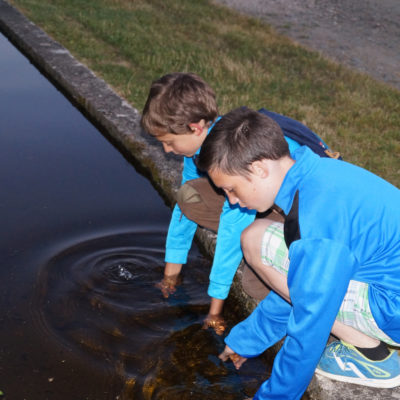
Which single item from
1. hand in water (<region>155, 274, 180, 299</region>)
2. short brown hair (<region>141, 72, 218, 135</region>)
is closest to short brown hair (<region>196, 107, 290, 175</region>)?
short brown hair (<region>141, 72, 218, 135</region>)

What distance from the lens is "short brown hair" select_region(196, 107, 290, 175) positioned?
2088 millimetres

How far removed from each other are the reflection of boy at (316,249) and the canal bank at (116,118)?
8 cm

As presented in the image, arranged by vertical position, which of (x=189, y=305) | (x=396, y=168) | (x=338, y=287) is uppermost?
(x=338, y=287)

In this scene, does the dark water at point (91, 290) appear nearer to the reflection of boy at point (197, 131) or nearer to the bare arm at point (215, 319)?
the bare arm at point (215, 319)

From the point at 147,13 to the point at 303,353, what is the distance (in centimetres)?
1024

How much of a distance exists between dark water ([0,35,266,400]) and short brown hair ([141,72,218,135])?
3.13ft

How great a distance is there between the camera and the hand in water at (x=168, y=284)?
3.14 meters

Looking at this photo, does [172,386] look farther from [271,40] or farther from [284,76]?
[271,40]

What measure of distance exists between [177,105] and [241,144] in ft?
2.47

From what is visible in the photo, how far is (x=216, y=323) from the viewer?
9.53ft

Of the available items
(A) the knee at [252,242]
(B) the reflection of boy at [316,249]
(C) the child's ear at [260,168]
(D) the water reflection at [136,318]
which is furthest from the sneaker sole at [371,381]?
(C) the child's ear at [260,168]

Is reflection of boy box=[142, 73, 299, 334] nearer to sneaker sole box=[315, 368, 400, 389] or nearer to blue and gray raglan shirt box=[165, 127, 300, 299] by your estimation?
blue and gray raglan shirt box=[165, 127, 300, 299]

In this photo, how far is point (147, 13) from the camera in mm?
11125

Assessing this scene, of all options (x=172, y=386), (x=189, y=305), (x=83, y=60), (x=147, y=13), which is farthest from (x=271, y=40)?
(x=172, y=386)
